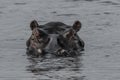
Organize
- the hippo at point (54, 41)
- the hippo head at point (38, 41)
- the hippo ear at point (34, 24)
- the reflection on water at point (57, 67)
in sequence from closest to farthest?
the reflection on water at point (57, 67) → the hippo at point (54, 41) → the hippo head at point (38, 41) → the hippo ear at point (34, 24)

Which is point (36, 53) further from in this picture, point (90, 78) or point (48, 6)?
point (48, 6)

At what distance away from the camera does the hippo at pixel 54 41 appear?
Result: 13.6m

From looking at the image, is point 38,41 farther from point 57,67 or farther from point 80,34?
point 80,34

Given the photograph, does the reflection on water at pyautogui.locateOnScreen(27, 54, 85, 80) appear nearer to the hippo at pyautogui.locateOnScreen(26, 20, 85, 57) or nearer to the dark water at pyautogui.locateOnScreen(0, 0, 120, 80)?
the dark water at pyautogui.locateOnScreen(0, 0, 120, 80)

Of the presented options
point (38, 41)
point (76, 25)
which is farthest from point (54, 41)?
point (76, 25)

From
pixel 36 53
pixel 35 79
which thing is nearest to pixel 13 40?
pixel 36 53

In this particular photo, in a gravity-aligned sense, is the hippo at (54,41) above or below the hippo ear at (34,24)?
below

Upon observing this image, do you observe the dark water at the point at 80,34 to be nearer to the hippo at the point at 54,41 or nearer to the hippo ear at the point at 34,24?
the hippo at the point at 54,41

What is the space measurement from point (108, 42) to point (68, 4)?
5.68 metres

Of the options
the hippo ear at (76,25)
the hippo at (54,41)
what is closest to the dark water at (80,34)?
the hippo at (54,41)

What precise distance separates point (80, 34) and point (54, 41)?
3037 millimetres

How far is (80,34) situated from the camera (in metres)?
16.7

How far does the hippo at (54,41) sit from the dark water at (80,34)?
0.20 m

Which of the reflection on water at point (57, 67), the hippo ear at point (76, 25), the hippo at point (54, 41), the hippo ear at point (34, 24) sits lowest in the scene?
the reflection on water at point (57, 67)
